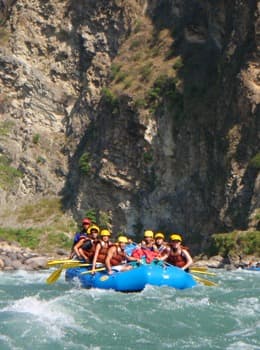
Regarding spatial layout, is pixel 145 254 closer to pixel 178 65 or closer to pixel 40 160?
pixel 178 65

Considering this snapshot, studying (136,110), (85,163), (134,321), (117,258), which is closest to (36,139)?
(85,163)

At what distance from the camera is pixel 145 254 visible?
56.6 feet

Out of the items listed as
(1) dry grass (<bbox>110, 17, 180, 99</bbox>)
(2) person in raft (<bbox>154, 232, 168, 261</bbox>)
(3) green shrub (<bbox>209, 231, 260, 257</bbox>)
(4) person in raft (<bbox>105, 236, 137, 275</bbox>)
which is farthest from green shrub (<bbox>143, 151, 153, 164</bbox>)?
(4) person in raft (<bbox>105, 236, 137, 275</bbox>)

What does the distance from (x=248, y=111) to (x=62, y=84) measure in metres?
23.3

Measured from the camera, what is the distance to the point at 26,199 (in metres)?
47.7

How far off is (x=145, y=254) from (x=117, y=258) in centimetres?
102

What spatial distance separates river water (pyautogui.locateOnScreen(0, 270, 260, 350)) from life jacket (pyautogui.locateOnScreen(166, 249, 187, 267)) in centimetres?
138

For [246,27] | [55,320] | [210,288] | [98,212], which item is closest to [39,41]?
[98,212]

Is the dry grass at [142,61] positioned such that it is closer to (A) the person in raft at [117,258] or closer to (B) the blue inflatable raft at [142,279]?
(A) the person in raft at [117,258]

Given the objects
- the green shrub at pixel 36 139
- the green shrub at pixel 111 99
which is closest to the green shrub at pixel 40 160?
the green shrub at pixel 36 139

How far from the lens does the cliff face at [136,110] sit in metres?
34.4

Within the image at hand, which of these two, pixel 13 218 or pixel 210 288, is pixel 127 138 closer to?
pixel 13 218

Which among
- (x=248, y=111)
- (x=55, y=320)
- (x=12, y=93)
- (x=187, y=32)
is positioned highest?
(x=187, y=32)

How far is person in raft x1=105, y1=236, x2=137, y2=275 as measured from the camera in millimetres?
16203
